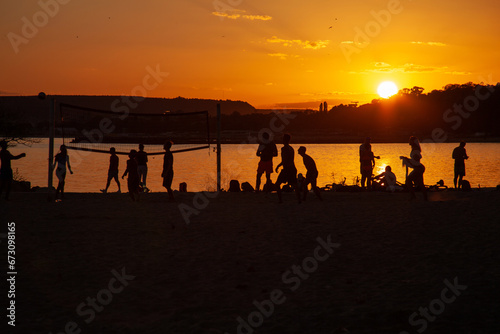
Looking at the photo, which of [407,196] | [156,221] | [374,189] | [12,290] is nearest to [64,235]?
[156,221]

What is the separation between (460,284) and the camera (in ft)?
21.4

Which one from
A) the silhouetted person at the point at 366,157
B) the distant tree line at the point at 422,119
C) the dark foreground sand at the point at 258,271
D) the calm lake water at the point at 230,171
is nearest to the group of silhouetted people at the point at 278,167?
the silhouetted person at the point at 366,157

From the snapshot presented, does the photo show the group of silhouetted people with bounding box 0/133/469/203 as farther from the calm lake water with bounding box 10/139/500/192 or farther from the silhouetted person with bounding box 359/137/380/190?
the calm lake water with bounding box 10/139/500/192

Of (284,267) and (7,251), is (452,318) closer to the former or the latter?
(284,267)

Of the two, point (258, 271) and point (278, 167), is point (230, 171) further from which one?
point (258, 271)

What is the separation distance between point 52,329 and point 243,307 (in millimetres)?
1920

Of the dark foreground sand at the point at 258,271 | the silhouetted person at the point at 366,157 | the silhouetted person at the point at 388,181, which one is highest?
the silhouetted person at the point at 366,157

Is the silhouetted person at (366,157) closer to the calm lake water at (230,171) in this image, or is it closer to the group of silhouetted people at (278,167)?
the group of silhouetted people at (278,167)

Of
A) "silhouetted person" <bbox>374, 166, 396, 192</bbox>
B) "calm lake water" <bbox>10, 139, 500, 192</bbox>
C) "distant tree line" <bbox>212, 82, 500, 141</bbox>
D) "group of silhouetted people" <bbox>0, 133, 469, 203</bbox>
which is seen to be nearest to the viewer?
"group of silhouetted people" <bbox>0, 133, 469, 203</bbox>

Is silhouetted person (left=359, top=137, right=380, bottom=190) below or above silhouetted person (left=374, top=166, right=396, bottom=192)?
above

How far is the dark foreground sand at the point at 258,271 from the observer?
5.44m

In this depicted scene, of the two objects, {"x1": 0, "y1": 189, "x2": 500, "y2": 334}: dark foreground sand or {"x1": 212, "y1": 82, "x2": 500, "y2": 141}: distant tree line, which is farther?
{"x1": 212, "y1": 82, "x2": 500, "y2": 141}: distant tree line

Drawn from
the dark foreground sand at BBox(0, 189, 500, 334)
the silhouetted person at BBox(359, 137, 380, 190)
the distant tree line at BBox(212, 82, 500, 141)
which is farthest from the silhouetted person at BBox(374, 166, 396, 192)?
the distant tree line at BBox(212, 82, 500, 141)

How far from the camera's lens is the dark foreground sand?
17.8 ft
